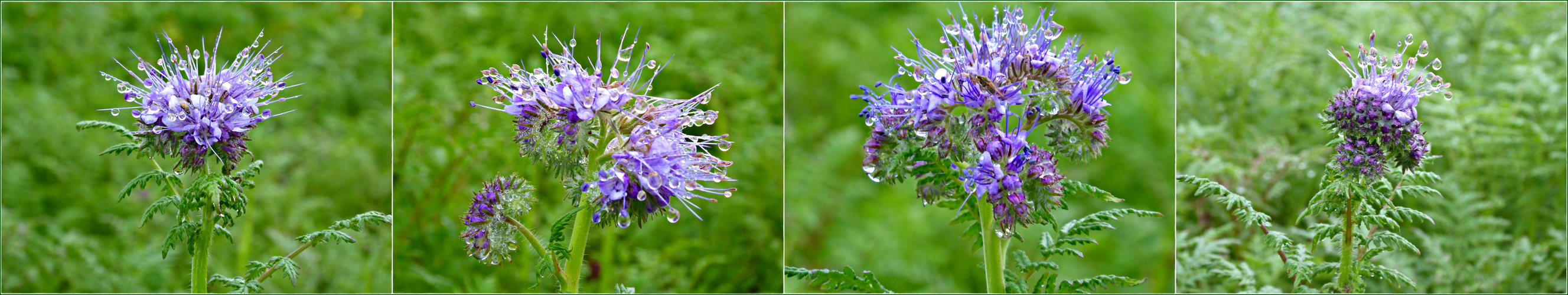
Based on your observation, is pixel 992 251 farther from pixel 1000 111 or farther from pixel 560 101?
pixel 560 101

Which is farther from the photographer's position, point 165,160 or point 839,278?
point 165,160

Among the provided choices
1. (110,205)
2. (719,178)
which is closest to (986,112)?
(719,178)

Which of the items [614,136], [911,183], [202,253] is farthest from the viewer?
[911,183]

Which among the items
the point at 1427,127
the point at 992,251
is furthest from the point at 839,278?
the point at 1427,127

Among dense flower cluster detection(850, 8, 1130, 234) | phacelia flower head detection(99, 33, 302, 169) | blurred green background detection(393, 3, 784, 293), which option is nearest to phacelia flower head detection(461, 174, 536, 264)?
phacelia flower head detection(99, 33, 302, 169)

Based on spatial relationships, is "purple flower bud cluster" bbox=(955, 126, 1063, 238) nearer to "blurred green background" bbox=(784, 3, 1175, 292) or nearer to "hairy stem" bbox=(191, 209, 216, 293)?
"blurred green background" bbox=(784, 3, 1175, 292)

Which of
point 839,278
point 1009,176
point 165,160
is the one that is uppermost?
point 165,160

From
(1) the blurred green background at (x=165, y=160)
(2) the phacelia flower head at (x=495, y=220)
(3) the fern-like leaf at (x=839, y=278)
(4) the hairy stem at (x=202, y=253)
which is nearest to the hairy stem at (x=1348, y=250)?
(3) the fern-like leaf at (x=839, y=278)

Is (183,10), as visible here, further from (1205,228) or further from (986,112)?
(1205,228)
